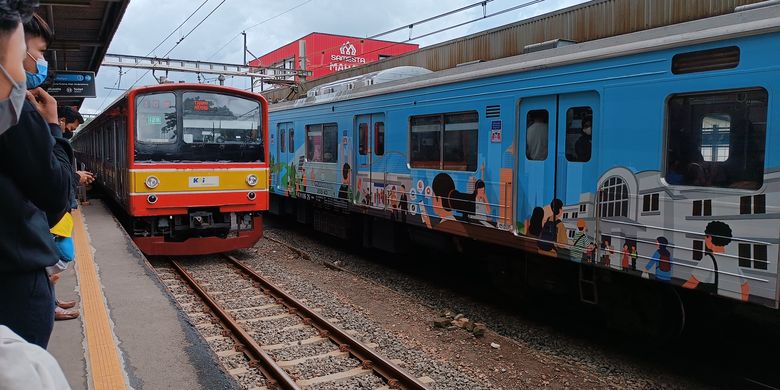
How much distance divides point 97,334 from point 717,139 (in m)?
4.97

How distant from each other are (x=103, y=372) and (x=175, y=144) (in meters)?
6.38

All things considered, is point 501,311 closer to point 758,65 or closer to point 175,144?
point 758,65

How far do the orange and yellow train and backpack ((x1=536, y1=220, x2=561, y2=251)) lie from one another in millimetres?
5477

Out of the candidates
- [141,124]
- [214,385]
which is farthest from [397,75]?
[214,385]

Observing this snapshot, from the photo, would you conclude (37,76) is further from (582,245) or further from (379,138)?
(379,138)

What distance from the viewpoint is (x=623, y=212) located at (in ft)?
16.9

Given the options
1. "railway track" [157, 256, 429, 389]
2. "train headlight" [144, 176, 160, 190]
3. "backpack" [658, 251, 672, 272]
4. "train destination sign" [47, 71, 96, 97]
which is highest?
"train destination sign" [47, 71, 96, 97]

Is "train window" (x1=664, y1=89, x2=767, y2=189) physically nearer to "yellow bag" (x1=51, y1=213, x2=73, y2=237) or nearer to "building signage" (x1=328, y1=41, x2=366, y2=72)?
"yellow bag" (x1=51, y1=213, x2=73, y2=237)

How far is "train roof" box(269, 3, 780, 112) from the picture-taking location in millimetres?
4195

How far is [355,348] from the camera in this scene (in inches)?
225

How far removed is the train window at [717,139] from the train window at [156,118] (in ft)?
24.6

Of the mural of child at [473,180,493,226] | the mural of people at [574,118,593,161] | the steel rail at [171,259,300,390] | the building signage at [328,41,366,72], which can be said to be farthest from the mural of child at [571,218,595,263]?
the building signage at [328,41,366,72]

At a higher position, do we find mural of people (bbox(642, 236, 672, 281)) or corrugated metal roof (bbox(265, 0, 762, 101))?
corrugated metal roof (bbox(265, 0, 762, 101))

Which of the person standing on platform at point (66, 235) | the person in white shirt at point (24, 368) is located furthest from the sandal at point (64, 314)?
the person in white shirt at point (24, 368)
